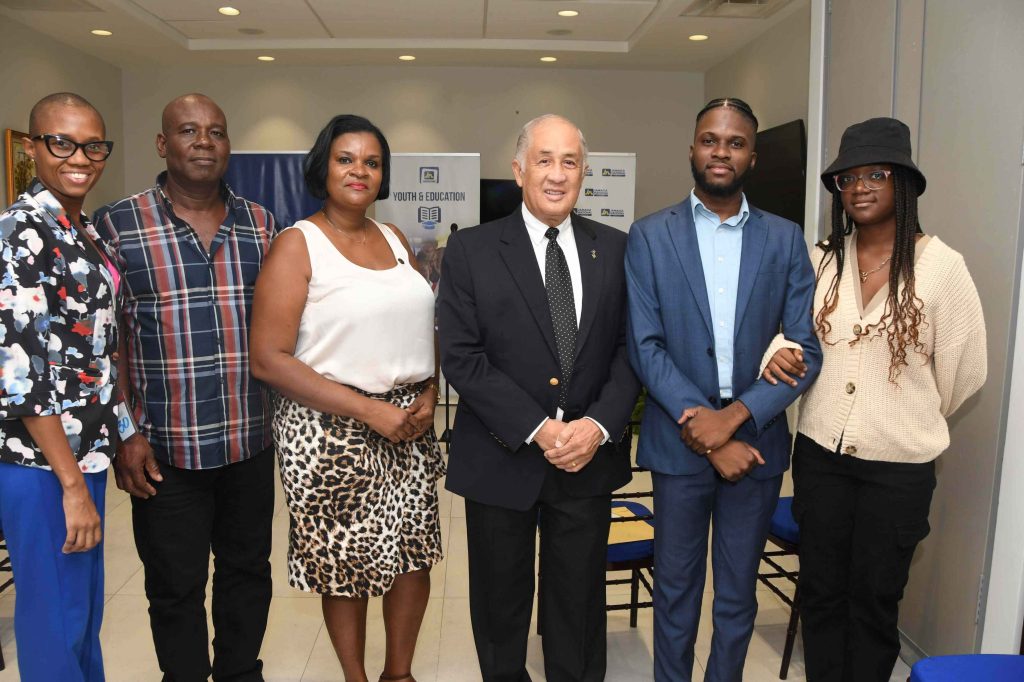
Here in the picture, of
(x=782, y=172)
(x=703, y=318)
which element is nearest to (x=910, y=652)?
(x=703, y=318)

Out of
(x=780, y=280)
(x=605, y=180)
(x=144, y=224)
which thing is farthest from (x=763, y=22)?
(x=144, y=224)

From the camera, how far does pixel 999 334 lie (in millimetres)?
2434

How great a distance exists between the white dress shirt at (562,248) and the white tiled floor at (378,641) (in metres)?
1.23

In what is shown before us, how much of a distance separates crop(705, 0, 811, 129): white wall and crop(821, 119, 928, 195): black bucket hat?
3873 millimetres

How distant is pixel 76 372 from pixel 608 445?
134 centimetres

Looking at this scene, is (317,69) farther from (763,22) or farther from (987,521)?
(987,521)

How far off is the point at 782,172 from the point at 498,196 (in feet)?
9.37

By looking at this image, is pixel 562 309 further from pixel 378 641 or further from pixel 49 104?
pixel 378 641

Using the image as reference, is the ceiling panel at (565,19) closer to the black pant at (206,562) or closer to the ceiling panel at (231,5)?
the ceiling panel at (231,5)

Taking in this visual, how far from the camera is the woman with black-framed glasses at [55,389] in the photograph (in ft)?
5.83

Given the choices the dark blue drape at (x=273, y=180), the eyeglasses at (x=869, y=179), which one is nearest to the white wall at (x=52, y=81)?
the dark blue drape at (x=273, y=180)

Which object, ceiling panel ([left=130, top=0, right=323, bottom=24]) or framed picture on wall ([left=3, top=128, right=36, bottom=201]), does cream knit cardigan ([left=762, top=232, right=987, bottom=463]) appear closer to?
ceiling panel ([left=130, top=0, right=323, bottom=24])

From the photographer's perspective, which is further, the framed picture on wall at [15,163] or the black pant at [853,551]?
the framed picture on wall at [15,163]

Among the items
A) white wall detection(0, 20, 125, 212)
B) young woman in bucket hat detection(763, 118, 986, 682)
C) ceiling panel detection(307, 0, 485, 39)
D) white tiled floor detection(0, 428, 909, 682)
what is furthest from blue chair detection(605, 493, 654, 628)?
white wall detection(0, 20, 125, 212)
